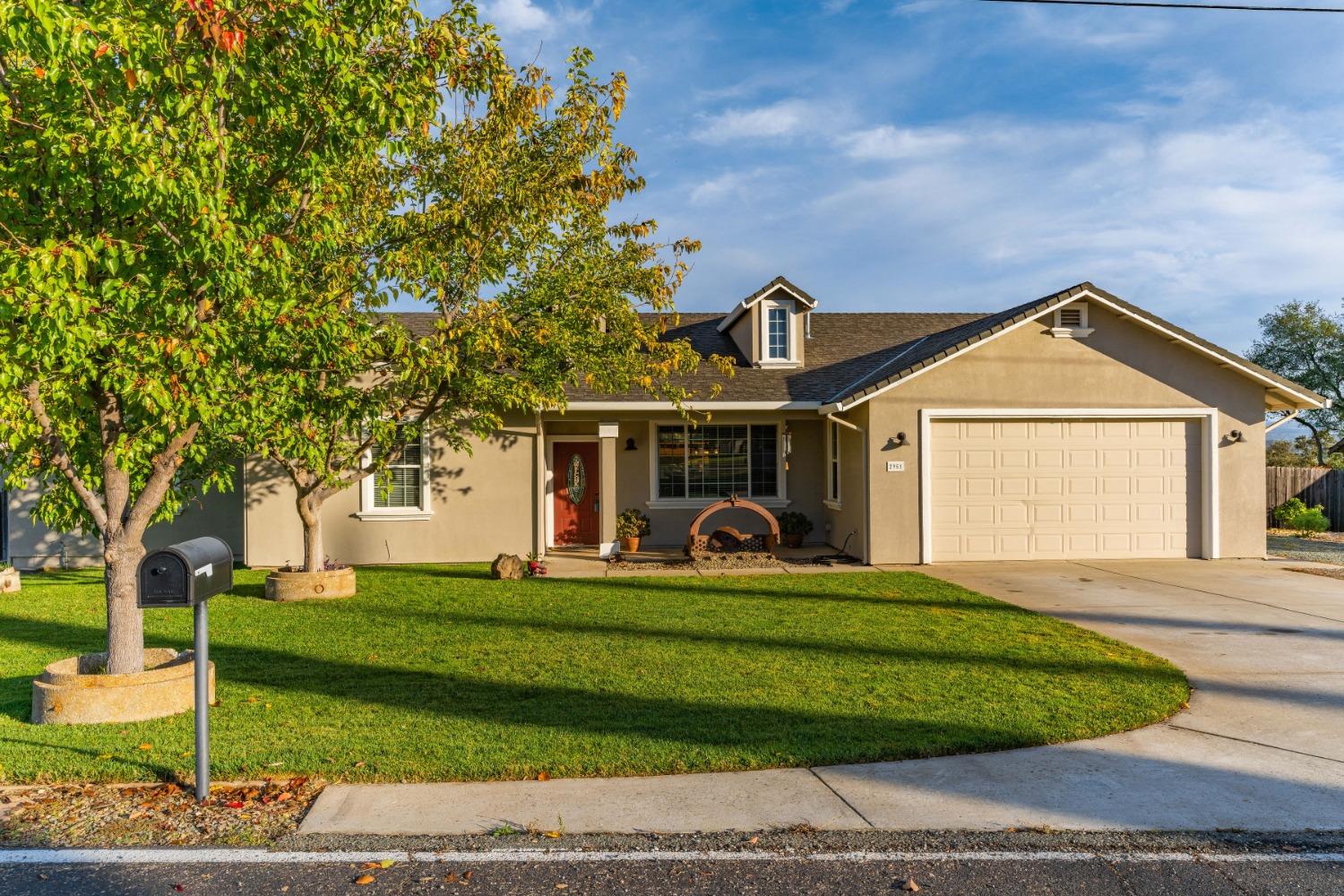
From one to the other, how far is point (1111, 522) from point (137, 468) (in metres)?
14.0

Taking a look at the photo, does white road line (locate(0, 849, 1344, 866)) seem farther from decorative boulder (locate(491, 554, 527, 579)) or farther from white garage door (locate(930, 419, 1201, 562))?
white garage door (locate(930, 419, 1201, 562))

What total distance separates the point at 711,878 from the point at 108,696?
14.9 ft

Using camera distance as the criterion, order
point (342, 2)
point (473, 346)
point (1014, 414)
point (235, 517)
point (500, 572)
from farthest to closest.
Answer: point (235, 517) → point (1014, 414) → point (500, 572) → point (473, 346) → point (342, 2)

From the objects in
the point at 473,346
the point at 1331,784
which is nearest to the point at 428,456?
the point at 473,346

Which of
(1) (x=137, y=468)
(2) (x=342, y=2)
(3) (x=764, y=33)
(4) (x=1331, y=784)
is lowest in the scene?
(4) (x=1331, y=784)

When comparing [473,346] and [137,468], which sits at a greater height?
[473,346]

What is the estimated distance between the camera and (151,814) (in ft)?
14.2

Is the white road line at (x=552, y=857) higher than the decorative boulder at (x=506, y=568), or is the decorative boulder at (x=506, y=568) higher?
the decorative boulder at (x=506, y=568)

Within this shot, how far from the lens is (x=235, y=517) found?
51.0 ft

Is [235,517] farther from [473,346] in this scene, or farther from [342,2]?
[342,2]

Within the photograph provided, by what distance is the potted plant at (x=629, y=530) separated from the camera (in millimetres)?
15680

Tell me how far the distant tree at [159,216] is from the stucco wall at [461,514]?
743 cm

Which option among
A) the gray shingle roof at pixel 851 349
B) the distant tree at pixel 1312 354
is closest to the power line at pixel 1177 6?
the gray shingle roof at pixel 851 349

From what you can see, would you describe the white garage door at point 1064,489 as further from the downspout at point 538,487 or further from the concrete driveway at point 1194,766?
the downspout at point 538,487
